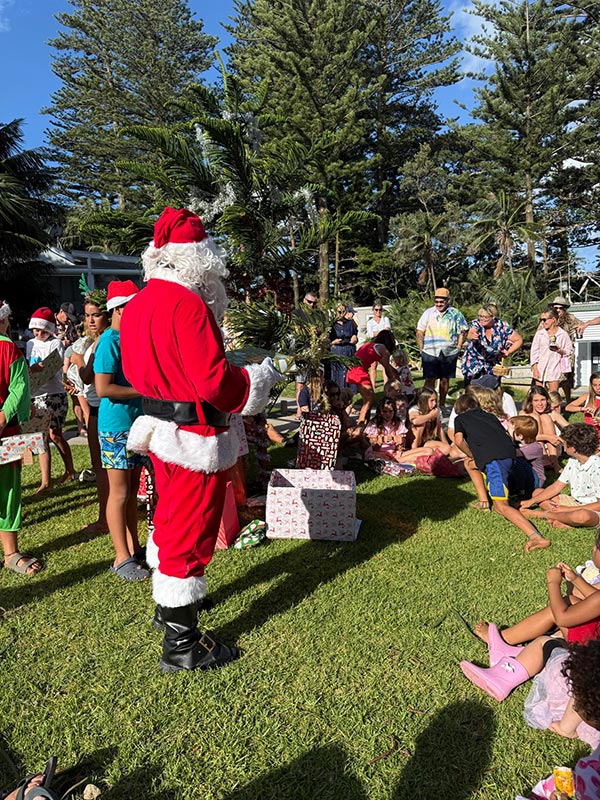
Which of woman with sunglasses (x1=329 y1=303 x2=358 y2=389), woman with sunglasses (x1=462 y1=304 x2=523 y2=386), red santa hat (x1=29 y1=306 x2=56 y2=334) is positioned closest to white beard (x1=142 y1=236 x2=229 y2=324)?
red santa hat (x1=29 y1=306 x2=56 y2=334)

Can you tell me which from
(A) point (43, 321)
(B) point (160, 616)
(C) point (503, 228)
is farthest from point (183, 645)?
(C) point (503, 228)

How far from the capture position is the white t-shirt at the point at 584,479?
412 cm

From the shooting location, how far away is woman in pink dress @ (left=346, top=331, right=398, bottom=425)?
7107mm

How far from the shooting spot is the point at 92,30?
30.2 meters

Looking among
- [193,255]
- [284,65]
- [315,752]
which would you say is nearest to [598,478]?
[315,752]

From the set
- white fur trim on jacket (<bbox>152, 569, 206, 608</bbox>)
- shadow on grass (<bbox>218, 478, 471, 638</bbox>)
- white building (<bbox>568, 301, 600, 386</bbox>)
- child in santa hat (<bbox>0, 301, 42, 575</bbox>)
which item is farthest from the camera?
white building (<bbox>568, 301, 600, 386</bbox>)

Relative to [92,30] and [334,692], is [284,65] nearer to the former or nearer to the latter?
[92,30]

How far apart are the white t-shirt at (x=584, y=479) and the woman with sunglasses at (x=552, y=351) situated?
3547 mm

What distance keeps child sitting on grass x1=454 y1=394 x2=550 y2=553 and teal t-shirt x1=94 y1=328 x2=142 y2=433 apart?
2656 millimetres

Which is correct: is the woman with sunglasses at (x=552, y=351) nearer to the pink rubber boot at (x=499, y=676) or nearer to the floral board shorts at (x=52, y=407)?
the pink rubber boot at (x=499, y=676)

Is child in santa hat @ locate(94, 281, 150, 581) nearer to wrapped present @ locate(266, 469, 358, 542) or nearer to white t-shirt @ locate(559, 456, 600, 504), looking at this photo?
wrapped present @ locate(266, 469, 358, 542)

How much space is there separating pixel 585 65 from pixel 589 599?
29.4 metres

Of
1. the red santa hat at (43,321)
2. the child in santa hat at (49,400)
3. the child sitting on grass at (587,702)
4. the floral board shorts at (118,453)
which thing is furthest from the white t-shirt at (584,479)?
the red santa hat at (43,321)

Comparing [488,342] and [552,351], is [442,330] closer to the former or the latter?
[488,342]
